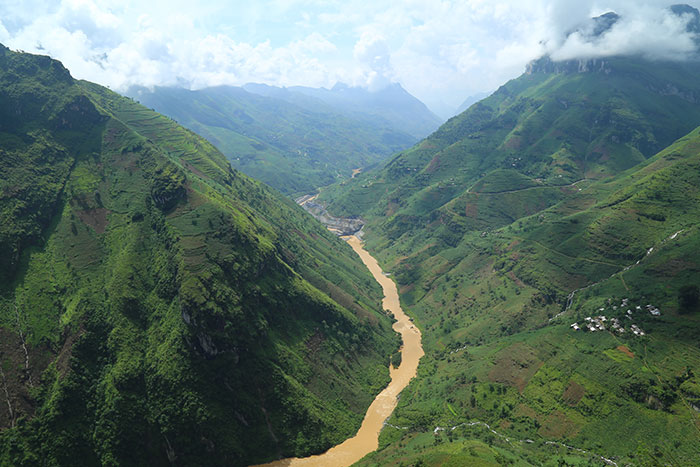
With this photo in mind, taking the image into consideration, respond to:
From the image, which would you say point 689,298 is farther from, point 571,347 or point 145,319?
point 145,319

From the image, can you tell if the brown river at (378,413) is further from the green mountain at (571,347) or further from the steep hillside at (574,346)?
the steep hillside at (574,346)

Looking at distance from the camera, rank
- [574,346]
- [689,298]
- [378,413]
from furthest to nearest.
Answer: [378,413] < [574,346] < [689,298]

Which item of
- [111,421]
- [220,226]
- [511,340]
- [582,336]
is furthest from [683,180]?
[111,421]

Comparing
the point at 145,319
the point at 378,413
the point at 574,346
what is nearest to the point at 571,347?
the point at 574,346

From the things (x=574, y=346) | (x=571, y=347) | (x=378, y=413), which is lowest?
(x=378, y=413)

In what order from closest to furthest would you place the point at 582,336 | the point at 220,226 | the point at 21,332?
the point at 21,332 < the point at 582,336 < the point at 220,226

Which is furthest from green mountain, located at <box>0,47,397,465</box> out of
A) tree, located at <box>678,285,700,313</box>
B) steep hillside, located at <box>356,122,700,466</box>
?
tree, located at <box>678,285,700,313</box>

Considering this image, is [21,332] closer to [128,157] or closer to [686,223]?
[128,157]

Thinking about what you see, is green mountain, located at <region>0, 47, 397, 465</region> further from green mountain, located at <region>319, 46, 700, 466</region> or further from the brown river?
green mountain, located at <region>319, 46, 700, 466</region>

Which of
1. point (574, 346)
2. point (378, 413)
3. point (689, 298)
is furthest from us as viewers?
point (378, 413)
